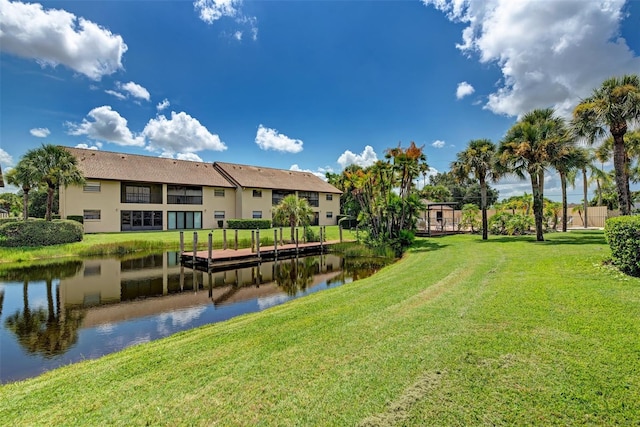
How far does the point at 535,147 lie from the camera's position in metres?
15.7

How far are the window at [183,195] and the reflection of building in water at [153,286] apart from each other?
45.3 feet

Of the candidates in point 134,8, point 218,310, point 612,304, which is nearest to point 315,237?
point 218,310

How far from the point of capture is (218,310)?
29.3 feet

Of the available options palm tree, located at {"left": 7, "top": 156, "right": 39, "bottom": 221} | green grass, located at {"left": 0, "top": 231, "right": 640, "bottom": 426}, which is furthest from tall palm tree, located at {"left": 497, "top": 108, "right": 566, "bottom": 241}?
palm tree, located at {"left": 7, "top": 156, "right": 39, "bottom": 221}

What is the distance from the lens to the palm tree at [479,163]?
18.2 meters

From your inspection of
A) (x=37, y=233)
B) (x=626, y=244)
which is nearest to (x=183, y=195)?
(x=37, y=233)

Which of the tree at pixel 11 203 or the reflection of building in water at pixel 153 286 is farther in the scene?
the tree at pixel 11 203

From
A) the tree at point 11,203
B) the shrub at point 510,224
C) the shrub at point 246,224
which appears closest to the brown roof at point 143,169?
the shrub at point 246,224

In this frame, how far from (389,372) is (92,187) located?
94.8 ft

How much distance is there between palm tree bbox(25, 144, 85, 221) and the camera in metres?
19.0

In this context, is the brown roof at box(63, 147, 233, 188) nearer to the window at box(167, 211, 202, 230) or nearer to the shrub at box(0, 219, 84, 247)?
the window at box(167, 211, 202, 230)

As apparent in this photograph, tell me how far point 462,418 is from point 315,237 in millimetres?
21235

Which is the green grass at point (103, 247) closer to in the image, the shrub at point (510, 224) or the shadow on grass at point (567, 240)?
the shadow on grass at point (567, 240)

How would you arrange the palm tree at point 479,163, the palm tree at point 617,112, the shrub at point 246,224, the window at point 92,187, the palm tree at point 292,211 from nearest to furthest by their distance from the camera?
1. the palm tree at point 617,112
2. the palm tree at point 479,163
3. the palm tree at point 292,211
4. the window at point 92,187
5. the shrub at point 246,224
